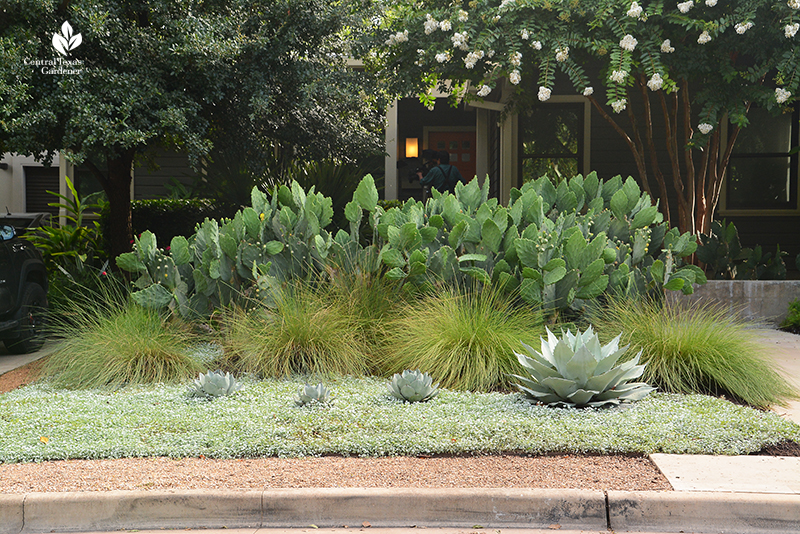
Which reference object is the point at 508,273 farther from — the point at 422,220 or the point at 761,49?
the point at 761,49

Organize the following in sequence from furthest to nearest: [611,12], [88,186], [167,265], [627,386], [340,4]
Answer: [88,186] → [340,4] → [611,12] → [167,265] → [627,386]

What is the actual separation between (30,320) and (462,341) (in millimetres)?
4994

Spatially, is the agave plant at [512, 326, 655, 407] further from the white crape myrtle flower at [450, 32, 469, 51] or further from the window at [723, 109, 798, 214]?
the window at [723, 109, 798, 214]

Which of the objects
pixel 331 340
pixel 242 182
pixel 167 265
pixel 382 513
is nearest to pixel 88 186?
pixel 242 182

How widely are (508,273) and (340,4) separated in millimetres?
5213

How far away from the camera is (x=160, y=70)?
7945 mm

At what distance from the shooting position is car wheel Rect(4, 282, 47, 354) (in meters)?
7.10

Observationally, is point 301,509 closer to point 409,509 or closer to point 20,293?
point 409,509

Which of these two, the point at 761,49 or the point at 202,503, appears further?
the point at 761,49

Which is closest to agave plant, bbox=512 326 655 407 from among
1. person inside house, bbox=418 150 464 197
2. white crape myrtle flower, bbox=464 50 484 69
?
white crape myrtle flower, bbox=464 50 484 69

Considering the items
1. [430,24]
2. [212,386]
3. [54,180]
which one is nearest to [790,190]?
[430,24]

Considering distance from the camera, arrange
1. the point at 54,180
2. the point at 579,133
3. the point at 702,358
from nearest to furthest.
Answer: the point at 702,358, the point at 579,133, the point at 54,180

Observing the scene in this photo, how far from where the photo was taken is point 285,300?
18.9 ft

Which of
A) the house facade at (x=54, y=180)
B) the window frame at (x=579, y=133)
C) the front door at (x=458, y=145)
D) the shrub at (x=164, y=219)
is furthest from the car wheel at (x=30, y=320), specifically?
the front door at (x=458, y=145)
